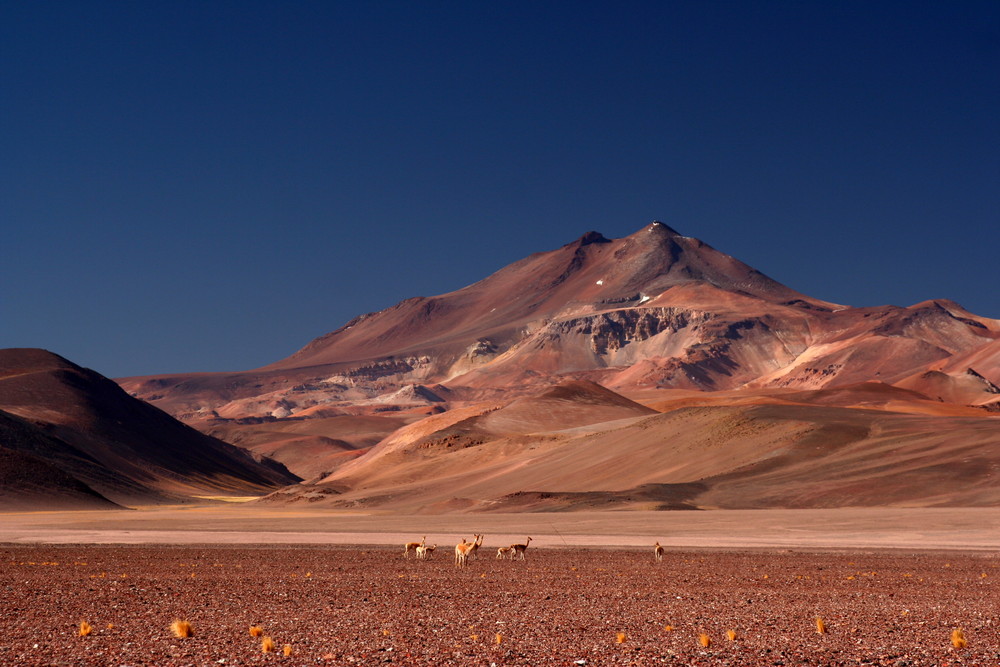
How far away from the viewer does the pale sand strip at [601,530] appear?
43.8 metres

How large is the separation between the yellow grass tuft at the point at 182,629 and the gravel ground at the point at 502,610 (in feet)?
0.52

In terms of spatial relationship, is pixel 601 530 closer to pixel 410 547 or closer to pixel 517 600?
pixel 410 547

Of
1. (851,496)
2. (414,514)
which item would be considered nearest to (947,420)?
(851,496)

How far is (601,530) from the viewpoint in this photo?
169 feet

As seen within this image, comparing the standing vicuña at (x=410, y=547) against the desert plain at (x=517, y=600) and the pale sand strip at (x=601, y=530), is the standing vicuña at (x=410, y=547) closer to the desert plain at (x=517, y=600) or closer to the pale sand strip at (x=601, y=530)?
the desert plain at (x=517, y=600)

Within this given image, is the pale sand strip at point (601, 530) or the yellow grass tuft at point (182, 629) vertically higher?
the pale sand strip at point (601, 530)

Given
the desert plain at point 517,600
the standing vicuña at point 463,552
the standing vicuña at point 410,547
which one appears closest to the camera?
the desert plain at point 517,600

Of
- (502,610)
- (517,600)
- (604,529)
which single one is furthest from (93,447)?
(502,610)

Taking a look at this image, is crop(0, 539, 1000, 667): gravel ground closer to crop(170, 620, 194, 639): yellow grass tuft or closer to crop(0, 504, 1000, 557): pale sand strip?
crop(170, 620, 194, 639): yellow grass tuft

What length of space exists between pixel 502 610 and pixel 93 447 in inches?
4302

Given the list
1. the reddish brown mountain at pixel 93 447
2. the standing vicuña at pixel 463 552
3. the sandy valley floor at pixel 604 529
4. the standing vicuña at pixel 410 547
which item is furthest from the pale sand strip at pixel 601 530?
the reddish brown mountain at pixel 93 447

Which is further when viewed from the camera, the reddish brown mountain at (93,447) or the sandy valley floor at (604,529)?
the reddish brown mountain at (93,447)

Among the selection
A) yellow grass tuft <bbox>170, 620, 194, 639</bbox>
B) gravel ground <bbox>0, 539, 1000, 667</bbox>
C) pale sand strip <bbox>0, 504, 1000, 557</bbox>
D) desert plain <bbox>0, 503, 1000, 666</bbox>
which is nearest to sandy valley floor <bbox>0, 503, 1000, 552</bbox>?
pale sand strip <bbox>0, 504, 1000, 557</bbox>

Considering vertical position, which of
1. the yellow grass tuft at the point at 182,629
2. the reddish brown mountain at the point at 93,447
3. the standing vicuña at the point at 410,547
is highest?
the reddish brown mountain at the point at 93,447
